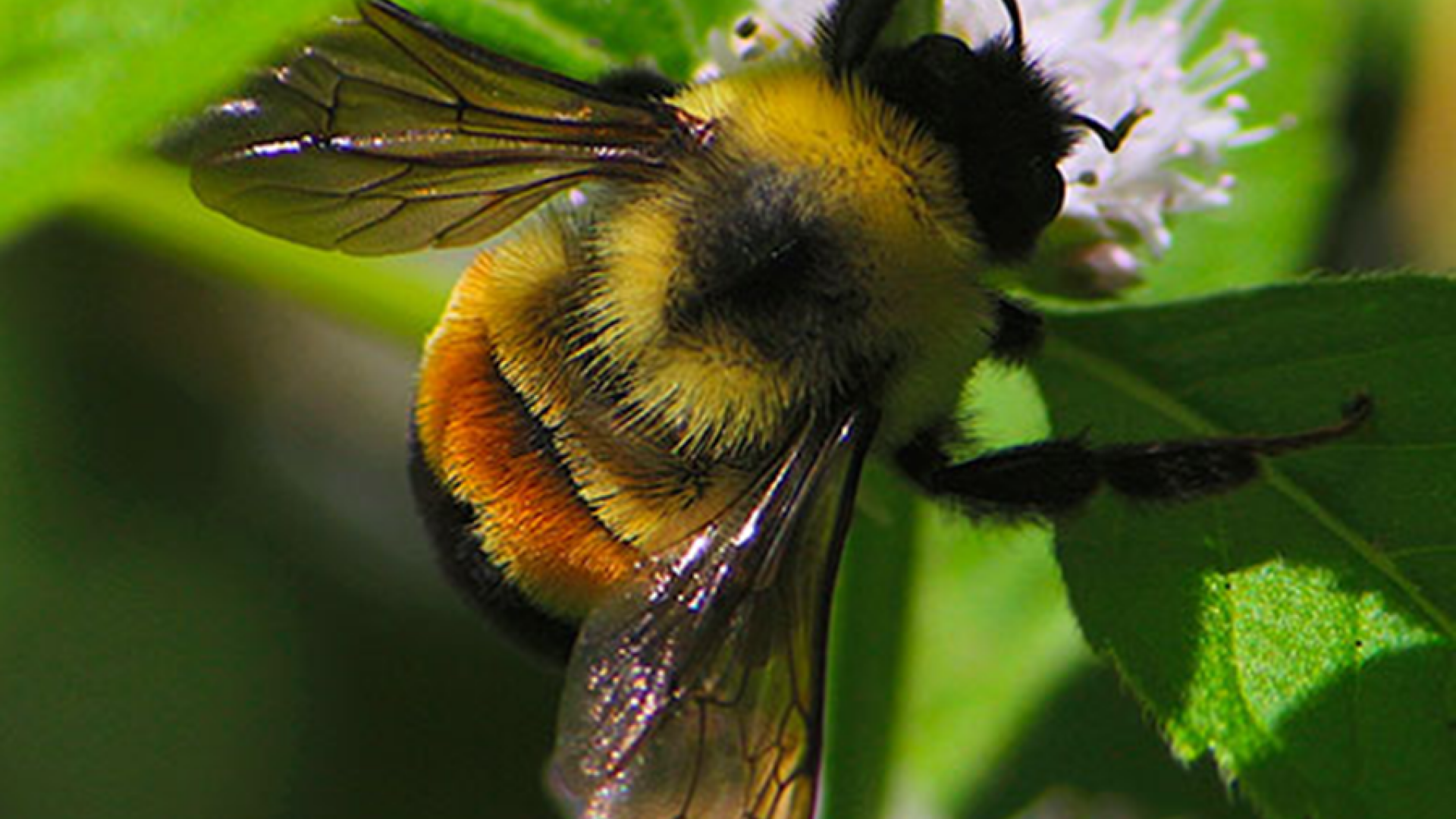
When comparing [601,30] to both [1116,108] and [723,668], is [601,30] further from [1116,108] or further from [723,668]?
[723,668]

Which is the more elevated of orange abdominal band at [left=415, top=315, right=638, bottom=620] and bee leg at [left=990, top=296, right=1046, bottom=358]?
orange abdominal band at [left=415, top=315, right=638, bottom=620]

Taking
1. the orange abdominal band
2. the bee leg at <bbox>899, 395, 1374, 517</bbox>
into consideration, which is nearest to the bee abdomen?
the orange abdominal band

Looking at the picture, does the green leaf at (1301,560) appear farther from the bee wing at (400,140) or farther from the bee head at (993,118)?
the bee wing at (400,140)

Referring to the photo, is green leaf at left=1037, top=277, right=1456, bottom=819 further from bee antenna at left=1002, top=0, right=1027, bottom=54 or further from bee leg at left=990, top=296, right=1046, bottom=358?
bee antenna at left=1002, top=0, right=1027, bottom=54

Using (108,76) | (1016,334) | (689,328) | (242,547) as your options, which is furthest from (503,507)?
(242,547)

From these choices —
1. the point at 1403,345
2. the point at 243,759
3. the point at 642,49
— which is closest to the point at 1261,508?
the point at 1403,345

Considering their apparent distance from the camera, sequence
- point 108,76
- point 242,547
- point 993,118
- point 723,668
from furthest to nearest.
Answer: point 242,547, point 993,118, point 723,668, point 108,76
